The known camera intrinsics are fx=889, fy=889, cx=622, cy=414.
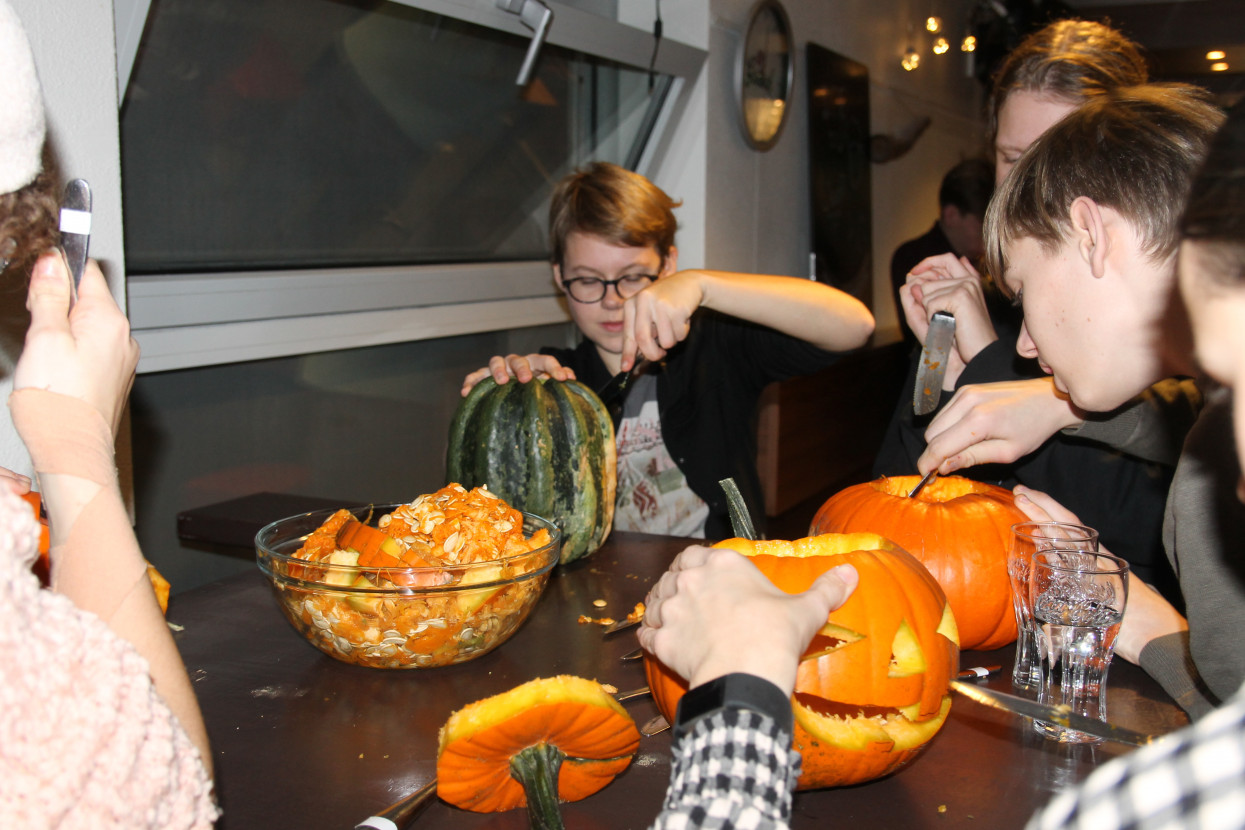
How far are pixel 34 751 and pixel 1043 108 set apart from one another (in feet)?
5.31

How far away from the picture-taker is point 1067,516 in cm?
103

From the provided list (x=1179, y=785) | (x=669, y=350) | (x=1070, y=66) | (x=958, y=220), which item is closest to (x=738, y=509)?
(x=1179, y=785)

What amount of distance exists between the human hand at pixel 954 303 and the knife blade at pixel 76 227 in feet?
3.88

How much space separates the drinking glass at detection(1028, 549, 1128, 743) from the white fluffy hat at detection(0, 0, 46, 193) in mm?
873

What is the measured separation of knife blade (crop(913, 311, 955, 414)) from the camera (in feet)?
4.58

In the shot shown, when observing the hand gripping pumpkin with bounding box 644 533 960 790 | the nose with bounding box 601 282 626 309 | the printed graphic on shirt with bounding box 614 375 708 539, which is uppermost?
the nose with bounding box 601 282 626 309

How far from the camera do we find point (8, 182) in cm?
56

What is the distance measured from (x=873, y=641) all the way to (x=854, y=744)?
0.27ft

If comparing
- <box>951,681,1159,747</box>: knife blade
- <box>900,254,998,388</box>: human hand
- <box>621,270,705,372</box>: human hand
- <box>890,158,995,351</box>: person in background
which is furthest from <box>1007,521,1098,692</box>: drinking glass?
<box>890,158,995,351</box>: person in background

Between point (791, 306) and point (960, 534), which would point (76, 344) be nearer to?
point (960, 534)

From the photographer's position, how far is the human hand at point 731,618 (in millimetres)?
568

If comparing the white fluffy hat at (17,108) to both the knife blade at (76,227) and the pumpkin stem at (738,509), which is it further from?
the pumpkin stem at (738,509)

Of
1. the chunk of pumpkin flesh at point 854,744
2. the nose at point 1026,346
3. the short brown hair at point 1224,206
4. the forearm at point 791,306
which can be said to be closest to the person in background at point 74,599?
the chunk of pumpkin flesh at point 854,744

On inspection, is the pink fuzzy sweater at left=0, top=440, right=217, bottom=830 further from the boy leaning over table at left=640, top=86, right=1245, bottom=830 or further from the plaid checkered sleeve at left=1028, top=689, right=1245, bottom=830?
the plaid checkered sleeve at left=1028, top=689, right=1245, bottom=830
